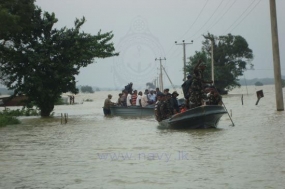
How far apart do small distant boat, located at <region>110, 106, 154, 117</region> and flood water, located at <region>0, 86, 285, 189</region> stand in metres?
9.88

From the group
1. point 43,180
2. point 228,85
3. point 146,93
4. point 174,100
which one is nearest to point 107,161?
point 43,180

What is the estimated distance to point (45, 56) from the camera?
30359mm

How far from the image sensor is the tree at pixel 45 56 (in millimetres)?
30250

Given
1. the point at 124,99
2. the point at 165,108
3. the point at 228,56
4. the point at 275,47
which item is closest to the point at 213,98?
the point at 165,108

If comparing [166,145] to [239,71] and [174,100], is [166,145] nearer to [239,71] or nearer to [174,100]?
[174,100]

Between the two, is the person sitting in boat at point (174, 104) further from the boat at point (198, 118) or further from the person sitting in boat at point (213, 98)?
the person sitting in boat at point (213, 98)

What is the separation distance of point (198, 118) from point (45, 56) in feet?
48.3

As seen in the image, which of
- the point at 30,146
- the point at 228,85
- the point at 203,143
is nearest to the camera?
the point at 203,143

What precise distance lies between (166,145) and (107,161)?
3.20m

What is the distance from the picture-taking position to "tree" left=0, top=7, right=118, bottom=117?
99.2 feet

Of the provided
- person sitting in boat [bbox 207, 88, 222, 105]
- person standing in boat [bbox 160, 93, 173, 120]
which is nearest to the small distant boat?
person standing in boat [bbox 160, 93, 173, 120]

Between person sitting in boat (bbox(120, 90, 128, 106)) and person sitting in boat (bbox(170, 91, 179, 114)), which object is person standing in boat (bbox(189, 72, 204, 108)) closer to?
person sitting in boat (bbox(170, 91, 179, 114))

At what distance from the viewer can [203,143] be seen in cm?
1448

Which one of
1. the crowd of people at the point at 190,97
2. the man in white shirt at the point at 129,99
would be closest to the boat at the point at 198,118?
the crowd of people at the point at 190,97
